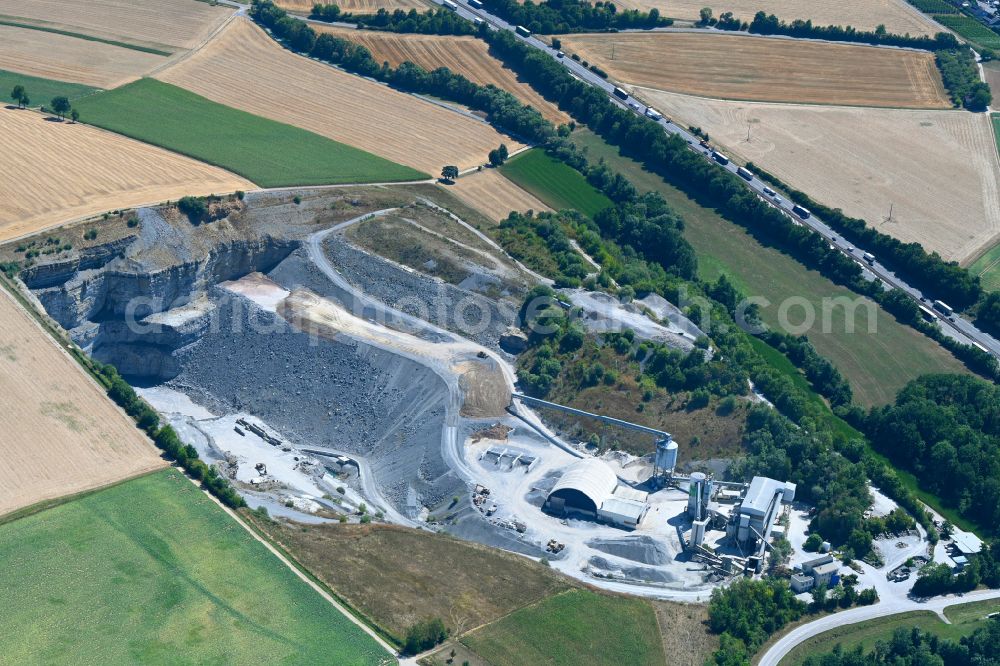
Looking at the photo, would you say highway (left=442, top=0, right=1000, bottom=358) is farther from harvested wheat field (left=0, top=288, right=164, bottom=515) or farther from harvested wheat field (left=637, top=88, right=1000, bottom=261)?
harvested wheat field (left=0, top=288, right=164, bottom=515)

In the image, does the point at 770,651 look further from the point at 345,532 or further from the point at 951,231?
the point at 951,231

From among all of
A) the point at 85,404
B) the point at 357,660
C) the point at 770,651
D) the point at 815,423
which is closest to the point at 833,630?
the point at 770,651

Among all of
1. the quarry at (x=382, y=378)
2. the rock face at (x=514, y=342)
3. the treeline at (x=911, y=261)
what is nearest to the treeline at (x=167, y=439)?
the quarry at (x=382, y=378)

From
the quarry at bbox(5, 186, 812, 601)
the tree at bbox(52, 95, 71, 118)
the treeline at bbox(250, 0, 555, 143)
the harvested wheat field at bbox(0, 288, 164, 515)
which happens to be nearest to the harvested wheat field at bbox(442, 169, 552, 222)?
the quarry at bbox(5, 186, 812, 601)

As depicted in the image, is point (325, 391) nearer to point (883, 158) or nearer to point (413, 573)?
point (413, 573)

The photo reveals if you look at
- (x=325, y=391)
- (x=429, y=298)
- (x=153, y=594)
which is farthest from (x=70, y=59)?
(x=153, y=594)
